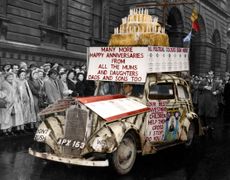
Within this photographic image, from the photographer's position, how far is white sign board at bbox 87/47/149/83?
880cm

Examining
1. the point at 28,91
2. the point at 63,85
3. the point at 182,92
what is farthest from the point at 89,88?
the point at 182,92

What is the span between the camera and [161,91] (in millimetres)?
9258

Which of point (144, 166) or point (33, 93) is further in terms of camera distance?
point (33, 93)

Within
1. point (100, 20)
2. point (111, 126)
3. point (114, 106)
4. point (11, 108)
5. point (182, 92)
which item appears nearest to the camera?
point (111, 126)

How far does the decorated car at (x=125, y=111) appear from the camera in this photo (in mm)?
7547

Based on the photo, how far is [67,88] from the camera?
13.7m

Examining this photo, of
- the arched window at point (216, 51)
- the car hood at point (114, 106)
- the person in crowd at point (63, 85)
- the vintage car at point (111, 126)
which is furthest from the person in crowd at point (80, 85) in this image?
the arched window at point (216, 51)

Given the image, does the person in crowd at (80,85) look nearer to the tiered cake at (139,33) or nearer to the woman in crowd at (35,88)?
the woman in crowd at (35,88)

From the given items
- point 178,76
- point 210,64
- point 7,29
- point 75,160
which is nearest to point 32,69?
point 7,29

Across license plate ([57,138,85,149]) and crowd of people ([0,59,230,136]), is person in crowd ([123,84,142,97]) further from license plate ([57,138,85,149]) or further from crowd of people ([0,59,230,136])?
crowd of people ([0,59,230,136])

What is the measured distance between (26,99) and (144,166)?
5.02 meters

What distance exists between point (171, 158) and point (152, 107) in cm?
135

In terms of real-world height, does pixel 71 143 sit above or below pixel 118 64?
below

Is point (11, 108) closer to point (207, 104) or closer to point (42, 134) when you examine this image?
point (42, 134)
